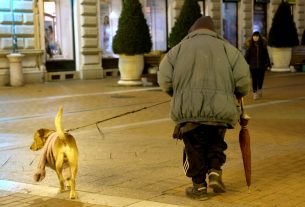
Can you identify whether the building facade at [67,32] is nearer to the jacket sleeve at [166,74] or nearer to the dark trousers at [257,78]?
the dark trousers at [257,78]

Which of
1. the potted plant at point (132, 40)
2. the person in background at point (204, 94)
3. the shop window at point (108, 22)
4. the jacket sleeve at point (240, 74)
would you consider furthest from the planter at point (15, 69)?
the jacket sleeve at point (240, 74)

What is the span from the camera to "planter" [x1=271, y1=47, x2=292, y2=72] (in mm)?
26531

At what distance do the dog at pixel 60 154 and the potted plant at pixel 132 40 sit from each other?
13.1 m

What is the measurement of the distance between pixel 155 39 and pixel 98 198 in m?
21.0

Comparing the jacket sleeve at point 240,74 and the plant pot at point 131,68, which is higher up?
the jacket sleeve at point 240,74

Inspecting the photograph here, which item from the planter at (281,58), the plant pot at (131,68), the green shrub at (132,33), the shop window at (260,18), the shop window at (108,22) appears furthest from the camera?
the shop window at (260,18)

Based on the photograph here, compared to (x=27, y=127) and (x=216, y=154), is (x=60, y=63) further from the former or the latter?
(x=216, y=154)

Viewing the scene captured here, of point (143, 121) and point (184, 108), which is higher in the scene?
point (184, 108)

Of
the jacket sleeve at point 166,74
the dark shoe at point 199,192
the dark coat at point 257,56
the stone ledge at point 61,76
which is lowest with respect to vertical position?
the stone ledge at point 61,76

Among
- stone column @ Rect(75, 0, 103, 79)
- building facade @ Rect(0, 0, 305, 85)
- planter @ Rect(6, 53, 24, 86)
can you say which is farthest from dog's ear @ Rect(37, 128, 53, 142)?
stone column @ Rect(75, 0, 103, 79)

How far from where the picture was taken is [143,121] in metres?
11.3

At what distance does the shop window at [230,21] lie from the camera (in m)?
28.8

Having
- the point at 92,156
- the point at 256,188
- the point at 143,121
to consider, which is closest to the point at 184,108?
the point at 256,188

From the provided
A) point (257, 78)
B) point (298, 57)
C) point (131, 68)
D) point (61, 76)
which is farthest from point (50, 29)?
point (298, 57)
